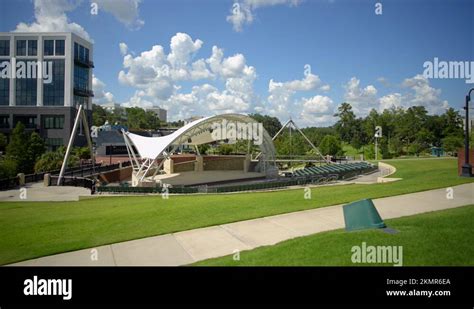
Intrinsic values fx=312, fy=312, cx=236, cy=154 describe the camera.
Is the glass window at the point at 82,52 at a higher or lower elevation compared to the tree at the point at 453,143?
higher

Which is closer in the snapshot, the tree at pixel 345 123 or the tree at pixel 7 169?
the tree at pixel 7 169

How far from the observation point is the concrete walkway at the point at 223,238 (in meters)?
7.40

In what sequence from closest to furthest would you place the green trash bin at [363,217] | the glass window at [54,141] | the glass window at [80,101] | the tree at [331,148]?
1. the green trash bin at [363,217]
2. the glass window at [54,141]
3. the tree at [331,148]
4. the glass window at [80,101]

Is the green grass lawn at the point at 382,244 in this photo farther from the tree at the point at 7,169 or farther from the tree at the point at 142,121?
the tree at the point at 142,121

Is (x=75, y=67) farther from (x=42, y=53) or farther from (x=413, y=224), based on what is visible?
(x=413, y=224)

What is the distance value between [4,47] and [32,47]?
429cm

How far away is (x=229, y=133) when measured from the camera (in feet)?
131

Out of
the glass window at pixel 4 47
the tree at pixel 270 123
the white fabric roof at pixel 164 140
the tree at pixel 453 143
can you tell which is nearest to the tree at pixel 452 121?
the tree at pixel 453 143

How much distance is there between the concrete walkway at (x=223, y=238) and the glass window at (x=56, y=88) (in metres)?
60.6

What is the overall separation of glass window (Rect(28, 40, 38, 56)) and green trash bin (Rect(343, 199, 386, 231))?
67181mm

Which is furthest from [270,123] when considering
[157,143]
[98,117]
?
[157,143]

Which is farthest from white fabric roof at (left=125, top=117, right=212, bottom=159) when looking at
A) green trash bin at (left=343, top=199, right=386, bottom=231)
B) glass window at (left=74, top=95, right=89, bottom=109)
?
glass window at (left=74, top=95, right=89, bottom=109)

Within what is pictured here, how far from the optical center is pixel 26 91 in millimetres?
58719
